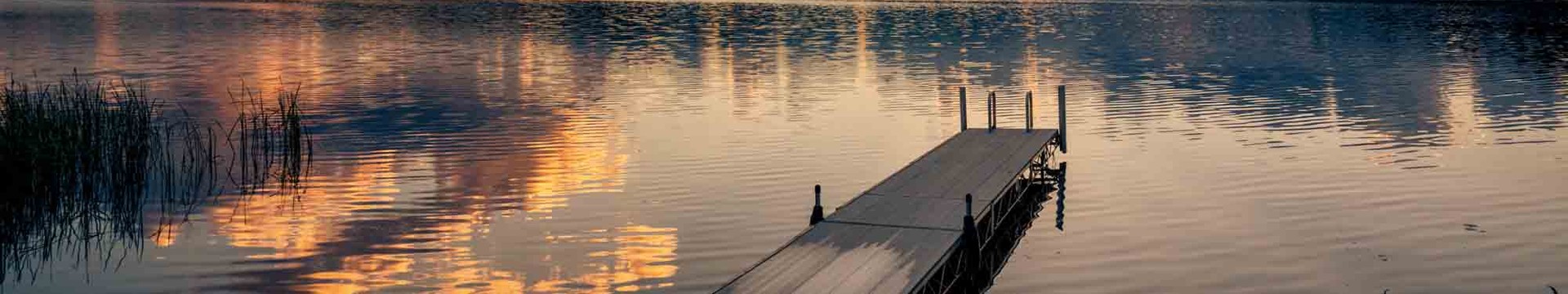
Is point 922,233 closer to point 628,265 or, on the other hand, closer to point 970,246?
point 970,246

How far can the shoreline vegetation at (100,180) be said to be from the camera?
61.6ft

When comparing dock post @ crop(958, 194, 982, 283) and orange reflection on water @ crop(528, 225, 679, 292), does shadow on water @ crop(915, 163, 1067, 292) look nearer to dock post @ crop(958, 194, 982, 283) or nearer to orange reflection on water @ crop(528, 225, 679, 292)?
dock post @ crop(958, 194, 982, 283)

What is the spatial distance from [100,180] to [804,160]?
36.7 ft

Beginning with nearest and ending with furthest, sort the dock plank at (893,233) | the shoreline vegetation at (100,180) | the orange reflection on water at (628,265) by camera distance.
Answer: the dock plank at (893,233) < the orange reflection on water at (628,265) < the shoreline vegetation at (100,180)

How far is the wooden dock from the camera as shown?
14.6 m

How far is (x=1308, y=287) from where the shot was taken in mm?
16562

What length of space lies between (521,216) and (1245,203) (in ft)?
33.1

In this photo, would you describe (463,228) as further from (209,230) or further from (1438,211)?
(1438,211)

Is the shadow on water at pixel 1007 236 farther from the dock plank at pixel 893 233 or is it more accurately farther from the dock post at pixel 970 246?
the dock plank at pixel 893 233

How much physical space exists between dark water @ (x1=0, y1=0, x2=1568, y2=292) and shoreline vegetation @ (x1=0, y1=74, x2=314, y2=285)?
0.58 metres

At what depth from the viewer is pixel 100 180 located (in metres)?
22.9

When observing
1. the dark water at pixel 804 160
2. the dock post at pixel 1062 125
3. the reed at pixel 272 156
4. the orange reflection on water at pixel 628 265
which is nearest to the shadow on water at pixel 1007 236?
the dark water at pixel 804 160

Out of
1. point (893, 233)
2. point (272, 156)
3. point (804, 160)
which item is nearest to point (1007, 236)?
point (893, 233)

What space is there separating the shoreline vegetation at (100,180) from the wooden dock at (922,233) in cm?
806
